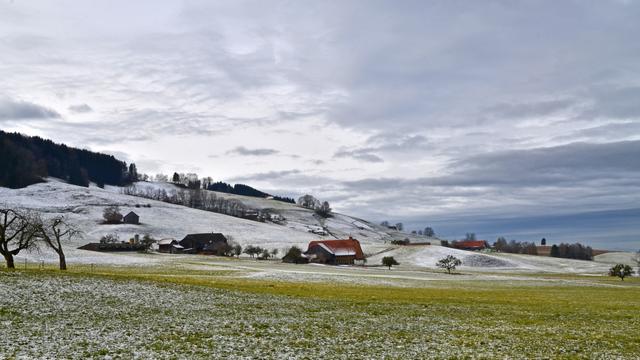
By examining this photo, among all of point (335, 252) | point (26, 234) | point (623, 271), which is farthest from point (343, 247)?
point (26, 234)

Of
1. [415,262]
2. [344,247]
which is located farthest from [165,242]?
[415,262]

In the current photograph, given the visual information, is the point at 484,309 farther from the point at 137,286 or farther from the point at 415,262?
the point at 415,262

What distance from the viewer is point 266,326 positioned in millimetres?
26812

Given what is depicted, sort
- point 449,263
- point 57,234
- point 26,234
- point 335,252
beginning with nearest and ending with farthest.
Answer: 1. point 26,234
2. point 57,234
3. point 449,263
4. point 335,252

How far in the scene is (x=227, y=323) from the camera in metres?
27.1

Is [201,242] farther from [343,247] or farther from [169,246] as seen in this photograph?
[343,247]

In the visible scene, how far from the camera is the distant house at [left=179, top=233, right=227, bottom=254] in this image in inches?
7416

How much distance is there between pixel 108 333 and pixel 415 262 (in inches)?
5529

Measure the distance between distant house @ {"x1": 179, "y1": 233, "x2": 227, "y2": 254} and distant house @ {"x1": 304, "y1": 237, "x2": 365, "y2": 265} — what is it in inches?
1403

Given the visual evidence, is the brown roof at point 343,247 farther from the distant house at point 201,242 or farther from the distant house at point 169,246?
the distant house at point 169,246

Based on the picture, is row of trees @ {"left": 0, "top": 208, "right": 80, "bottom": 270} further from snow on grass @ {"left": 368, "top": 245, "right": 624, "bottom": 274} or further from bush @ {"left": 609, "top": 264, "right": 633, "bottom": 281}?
snow on grass @ {"left": 368, "top": 245, "right": 624, "bottom": 274}

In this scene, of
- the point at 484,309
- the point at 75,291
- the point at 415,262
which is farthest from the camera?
the point at 415,262

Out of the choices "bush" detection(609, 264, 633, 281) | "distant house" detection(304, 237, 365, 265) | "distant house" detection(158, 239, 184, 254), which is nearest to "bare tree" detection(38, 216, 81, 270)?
"distant house" detection(304, 237, 365, 265)

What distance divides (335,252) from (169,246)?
59.4 m
